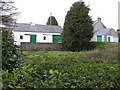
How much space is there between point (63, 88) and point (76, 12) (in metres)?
16.8

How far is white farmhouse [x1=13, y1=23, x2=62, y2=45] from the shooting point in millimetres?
34281

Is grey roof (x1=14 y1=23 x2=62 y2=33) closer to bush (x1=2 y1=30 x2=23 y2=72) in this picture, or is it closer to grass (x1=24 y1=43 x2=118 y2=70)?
grass (x1=24 y1=43 x2=118 y2=70)

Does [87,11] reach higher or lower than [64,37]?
higher

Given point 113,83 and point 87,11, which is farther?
point 87,11

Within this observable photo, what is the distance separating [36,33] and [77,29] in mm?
16887

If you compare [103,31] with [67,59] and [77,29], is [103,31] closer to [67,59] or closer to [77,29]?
[77,29]

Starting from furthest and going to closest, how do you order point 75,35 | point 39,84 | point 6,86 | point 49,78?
point 75,35 < point 49,78 < point 39,84 < point 6,86

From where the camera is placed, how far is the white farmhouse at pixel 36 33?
112 ft

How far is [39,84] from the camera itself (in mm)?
3143

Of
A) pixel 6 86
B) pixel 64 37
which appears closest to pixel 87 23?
pixel 64 37

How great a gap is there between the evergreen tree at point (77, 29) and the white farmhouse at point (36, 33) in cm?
1470

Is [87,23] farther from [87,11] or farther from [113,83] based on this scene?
[113,83]

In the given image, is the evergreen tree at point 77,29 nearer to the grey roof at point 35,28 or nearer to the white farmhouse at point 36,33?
the white farmhouse at point 36,33

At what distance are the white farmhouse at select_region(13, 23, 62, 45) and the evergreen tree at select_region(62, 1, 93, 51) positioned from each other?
1470cm
